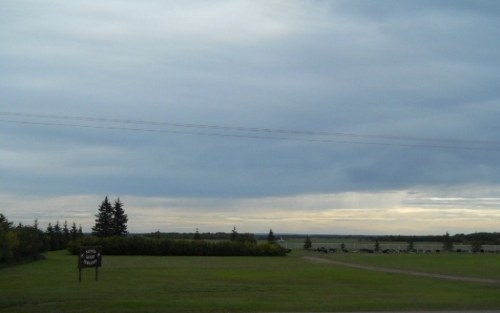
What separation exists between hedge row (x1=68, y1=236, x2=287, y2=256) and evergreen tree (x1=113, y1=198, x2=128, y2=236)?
81.5 ft

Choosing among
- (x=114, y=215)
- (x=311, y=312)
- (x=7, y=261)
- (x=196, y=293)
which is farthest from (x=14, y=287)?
(x=114, y=215)

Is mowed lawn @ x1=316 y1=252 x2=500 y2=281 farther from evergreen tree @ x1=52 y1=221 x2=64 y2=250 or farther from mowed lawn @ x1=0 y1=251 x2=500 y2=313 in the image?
evergreen tree @ x1=52 y1=221 x2=64 y2=250

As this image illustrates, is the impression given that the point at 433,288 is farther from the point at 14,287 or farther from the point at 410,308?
the point at 14,287

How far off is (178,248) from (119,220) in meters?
29.3

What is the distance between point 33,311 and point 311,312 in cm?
855

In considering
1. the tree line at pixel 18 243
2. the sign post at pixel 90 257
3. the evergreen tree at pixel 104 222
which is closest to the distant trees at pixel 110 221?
the evergreen tree at pixel 104 222

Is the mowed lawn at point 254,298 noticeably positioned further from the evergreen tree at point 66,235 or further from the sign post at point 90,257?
the evergreen tree at point 66,235

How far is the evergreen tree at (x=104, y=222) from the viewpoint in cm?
12700

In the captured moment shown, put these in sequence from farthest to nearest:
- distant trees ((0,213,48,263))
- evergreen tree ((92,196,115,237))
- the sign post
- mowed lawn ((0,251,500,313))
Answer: evergreen tree ((92,196,115,237)) → distant trees ((0,213,48,263)) → the sign post → mowed lawn ((0,251,500,313))

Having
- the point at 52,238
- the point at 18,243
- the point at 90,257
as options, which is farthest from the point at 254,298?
the point at 52,238

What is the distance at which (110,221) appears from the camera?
128 meters

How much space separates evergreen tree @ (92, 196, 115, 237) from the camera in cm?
12700

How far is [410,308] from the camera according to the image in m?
24.5

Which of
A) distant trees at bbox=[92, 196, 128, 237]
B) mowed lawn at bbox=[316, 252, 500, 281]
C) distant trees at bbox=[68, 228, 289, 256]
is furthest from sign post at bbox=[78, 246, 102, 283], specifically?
distant trees at bbox=[92, 196, 128, 237]
